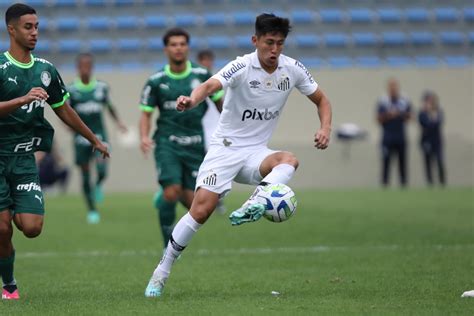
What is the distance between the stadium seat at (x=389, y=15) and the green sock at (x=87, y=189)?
14.4m

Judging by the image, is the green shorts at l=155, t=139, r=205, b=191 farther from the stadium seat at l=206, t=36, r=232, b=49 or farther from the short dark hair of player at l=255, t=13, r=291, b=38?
the stadium seat at l=206, t=36, r=232, b=49

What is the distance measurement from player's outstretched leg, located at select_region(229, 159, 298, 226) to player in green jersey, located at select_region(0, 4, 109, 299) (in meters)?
1.62

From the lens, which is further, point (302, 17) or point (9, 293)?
point (302, 17)

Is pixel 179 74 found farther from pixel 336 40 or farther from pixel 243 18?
pixel 336 40

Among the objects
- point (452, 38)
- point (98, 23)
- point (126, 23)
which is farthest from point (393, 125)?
point (98, 23)

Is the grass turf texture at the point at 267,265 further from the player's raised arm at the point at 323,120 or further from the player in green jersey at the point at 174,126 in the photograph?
the player's raised arm at the point at 323,120

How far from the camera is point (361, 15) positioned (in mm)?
28578

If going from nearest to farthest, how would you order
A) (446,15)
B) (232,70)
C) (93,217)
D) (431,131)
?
(232,70) < (93,217) < (431,131) < (446,15)

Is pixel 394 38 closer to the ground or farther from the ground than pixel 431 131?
farther from the ground

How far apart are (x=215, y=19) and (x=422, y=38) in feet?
19.8

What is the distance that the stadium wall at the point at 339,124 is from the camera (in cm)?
2548

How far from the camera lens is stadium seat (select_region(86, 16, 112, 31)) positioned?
27.9 meters

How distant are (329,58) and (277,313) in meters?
21.8

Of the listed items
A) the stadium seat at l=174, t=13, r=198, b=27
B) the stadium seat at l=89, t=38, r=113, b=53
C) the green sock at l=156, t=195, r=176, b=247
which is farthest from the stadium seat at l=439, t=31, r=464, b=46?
the green sock at l=156, t=195, r=176, b=247
